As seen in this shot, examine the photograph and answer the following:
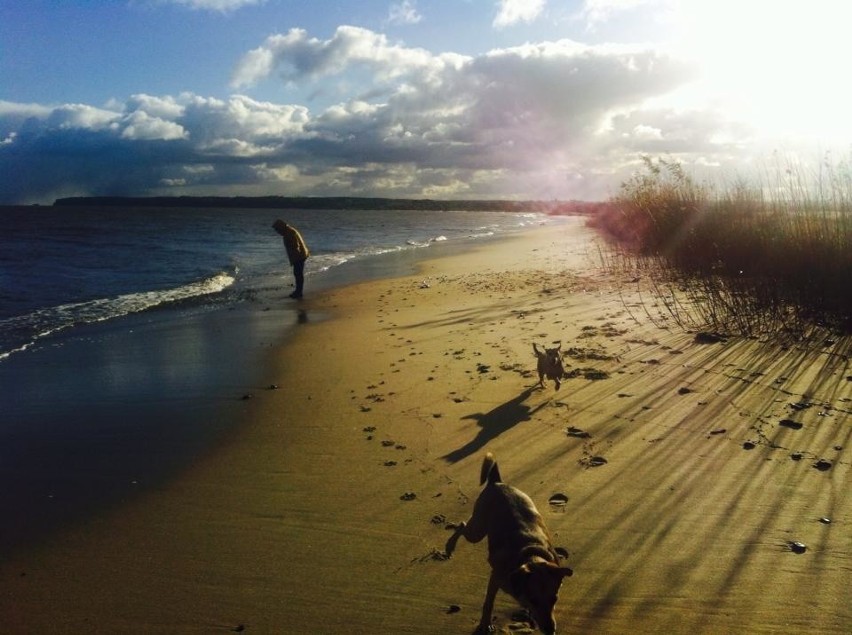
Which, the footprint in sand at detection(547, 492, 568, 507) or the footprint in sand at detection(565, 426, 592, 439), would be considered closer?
the footprint in sand at detection(547, 492, 568, 507)

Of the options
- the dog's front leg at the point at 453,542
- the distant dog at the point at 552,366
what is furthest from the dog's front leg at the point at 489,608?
the distant dog at the point at 552,366

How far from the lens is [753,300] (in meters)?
8.27

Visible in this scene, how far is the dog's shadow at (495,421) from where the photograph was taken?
195 inches

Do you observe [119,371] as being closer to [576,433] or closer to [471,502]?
Result: [471,502]

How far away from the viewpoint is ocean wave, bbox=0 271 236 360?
11.3 m

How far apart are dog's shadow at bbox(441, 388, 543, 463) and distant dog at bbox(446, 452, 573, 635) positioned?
141cm

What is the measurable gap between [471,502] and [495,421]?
1.59 meters

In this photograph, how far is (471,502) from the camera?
411cm

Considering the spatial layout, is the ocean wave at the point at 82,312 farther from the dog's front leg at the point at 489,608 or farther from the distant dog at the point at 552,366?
the dog's front leg at the point at 489,608

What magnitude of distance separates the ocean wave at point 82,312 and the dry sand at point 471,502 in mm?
6859

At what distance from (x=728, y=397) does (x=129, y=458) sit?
225 inches

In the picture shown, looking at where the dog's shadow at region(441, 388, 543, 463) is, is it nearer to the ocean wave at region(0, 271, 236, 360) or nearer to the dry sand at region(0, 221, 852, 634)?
the dry sand at region(0, 221, 852, 634)

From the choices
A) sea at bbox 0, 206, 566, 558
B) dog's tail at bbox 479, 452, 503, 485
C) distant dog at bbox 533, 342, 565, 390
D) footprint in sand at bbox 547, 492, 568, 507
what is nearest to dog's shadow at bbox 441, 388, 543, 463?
distant dog at bbox 533, 342, 565, 390

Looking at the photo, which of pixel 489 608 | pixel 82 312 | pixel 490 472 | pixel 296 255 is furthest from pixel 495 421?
pixel 82 312
